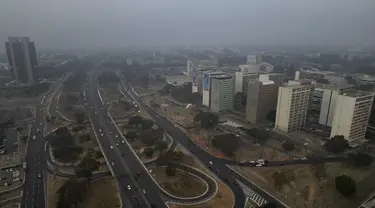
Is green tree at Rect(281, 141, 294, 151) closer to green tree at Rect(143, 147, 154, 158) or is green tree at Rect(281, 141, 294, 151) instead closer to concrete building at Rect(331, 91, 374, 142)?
concrete building at Rect(331, 91, 374, 142)

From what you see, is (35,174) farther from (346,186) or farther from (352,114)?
(352,114)

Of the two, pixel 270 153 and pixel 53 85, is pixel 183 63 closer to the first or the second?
pixel 53 85

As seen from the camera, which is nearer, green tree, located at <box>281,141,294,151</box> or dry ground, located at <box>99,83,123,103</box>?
green tree, located at <box>281,141,294,151</box>

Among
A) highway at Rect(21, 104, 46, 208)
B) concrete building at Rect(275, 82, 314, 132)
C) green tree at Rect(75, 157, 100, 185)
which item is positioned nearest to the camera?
highway at Rect(21, 104, 46, 208)

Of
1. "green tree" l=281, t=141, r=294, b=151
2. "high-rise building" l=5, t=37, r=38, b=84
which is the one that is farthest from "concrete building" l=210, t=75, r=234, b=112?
"high-rise building" l=5, t=37, r=38, b=84

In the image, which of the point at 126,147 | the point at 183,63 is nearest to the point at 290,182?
the point at 126,147

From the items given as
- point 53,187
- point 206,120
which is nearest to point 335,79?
point 206,120
